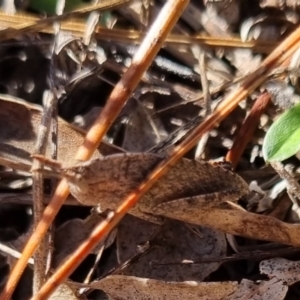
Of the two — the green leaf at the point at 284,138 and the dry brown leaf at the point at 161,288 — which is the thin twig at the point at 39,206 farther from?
the green leaf at the point at 284,138

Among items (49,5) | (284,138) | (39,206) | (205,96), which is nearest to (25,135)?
(39,206)

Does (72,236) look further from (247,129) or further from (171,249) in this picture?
(247,129)

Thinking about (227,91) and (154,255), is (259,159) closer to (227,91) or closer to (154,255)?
(227,91)

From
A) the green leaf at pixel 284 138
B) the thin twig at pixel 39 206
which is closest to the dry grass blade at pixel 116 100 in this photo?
the thin twig at pixel 39 206

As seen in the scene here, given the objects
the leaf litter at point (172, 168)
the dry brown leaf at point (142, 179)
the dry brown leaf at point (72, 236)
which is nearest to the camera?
the dry brown leaf at point (142, 179)

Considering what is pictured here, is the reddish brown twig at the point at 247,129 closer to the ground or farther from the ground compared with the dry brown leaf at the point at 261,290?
farther from the ground

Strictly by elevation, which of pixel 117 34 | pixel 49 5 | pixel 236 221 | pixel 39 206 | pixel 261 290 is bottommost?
pixel 261 290
